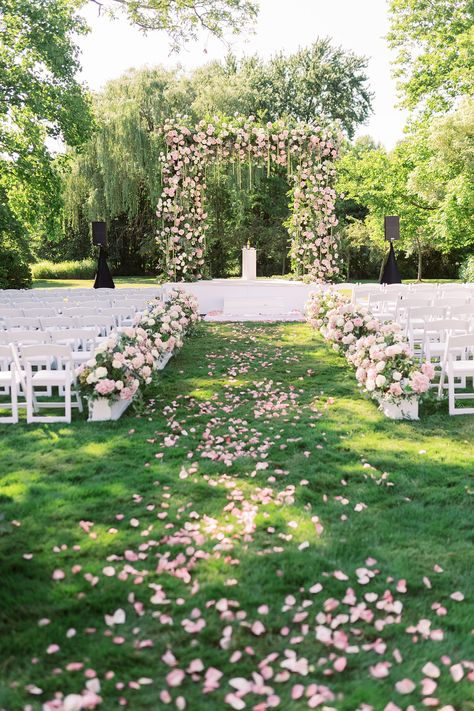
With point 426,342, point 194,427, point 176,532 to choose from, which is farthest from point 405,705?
point 426,342

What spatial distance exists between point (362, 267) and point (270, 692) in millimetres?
32457

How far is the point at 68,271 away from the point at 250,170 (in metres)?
16.9

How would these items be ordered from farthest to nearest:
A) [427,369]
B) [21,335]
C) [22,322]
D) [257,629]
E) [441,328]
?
[22,322]
[441,328]
[21,335]
[427,369]
[257,629]

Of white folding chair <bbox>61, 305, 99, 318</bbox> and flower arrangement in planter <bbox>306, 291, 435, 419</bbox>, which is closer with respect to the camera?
flower arrangement in planter <bbox>306, 291, 435, 419</bbox>

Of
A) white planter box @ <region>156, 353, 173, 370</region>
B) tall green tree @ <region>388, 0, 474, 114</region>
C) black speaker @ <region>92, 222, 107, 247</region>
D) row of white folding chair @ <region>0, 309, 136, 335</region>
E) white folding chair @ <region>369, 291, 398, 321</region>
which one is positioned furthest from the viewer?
tall green tree @ <region>388, 0, 474, 114</region>

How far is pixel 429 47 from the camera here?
76.3ft

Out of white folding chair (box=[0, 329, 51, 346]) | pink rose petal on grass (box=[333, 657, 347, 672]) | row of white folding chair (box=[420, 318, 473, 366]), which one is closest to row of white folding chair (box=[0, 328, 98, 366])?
white folding chair (box=[0, 329, 51, 346])

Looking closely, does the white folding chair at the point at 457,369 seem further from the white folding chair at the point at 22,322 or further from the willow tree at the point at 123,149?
the willow tree at the point at 123,149

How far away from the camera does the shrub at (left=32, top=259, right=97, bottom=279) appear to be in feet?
101

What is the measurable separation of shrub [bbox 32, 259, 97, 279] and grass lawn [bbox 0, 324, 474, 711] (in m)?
26.0

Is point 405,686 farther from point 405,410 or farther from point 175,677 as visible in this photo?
point 405,410

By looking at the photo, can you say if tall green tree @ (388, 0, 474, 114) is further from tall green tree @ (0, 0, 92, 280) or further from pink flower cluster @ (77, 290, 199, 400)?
pink flower cluster @ (77, 290, 199, 400)

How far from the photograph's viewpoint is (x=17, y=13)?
15.8 metres

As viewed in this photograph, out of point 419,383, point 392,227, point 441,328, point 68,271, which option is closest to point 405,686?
point 419,383
